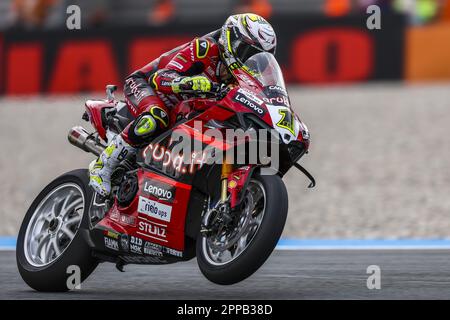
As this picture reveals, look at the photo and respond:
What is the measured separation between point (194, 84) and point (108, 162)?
92 cm

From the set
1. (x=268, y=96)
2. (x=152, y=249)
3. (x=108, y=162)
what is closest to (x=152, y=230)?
(x=152, y=249)

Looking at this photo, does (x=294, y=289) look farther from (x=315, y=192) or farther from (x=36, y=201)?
(x=315, y=192)

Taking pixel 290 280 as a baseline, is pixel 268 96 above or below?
above

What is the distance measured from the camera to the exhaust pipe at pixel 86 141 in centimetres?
782

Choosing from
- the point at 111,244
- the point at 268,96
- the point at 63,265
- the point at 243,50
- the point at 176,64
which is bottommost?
the point at 63,265

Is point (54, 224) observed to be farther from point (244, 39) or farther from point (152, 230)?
point (244, 39)

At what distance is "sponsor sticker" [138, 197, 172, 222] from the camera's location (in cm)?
695

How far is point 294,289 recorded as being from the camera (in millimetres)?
6980

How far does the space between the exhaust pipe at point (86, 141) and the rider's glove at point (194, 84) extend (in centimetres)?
109

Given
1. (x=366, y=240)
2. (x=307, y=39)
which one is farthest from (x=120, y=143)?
(x=307, y=39)

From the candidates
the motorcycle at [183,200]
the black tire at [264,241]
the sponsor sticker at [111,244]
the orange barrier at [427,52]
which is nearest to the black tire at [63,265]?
the motorcycle at [183,200]

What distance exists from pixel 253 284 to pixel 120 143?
1.30m

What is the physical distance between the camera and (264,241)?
621 centimetres

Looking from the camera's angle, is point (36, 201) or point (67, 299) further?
point (36, 201)
